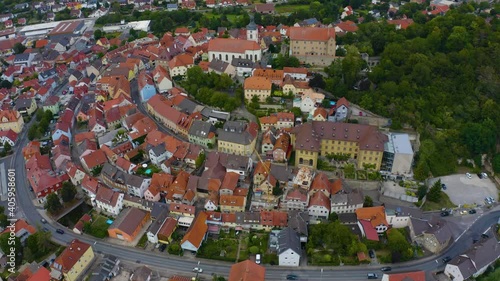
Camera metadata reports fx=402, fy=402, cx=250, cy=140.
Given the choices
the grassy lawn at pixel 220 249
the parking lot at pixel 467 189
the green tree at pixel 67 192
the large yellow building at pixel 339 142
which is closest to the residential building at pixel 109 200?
the green tree at pixel 67 192

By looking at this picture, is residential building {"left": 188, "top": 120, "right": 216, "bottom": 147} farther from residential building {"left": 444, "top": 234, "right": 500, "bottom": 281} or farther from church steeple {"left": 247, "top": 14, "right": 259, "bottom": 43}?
residential building {"left": 444, "top": 234, "right": 500, "bottom": 281}

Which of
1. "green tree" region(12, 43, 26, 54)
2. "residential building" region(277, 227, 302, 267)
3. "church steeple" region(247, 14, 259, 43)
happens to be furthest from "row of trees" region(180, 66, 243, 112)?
"green tree" region(12, 43, 26, 54)

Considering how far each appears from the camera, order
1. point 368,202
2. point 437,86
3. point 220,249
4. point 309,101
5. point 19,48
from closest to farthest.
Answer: point 220,249
point 368,202
point 309,101
point 437,86
point 19,48

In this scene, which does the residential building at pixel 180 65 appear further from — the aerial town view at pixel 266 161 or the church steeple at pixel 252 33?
the church steeple at pixel 252 33

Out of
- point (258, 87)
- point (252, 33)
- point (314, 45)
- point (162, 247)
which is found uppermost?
point (314, 45)


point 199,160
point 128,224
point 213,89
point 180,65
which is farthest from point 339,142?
point 180,65

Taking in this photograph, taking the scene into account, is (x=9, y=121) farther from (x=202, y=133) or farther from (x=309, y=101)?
(x=309, y=101)
